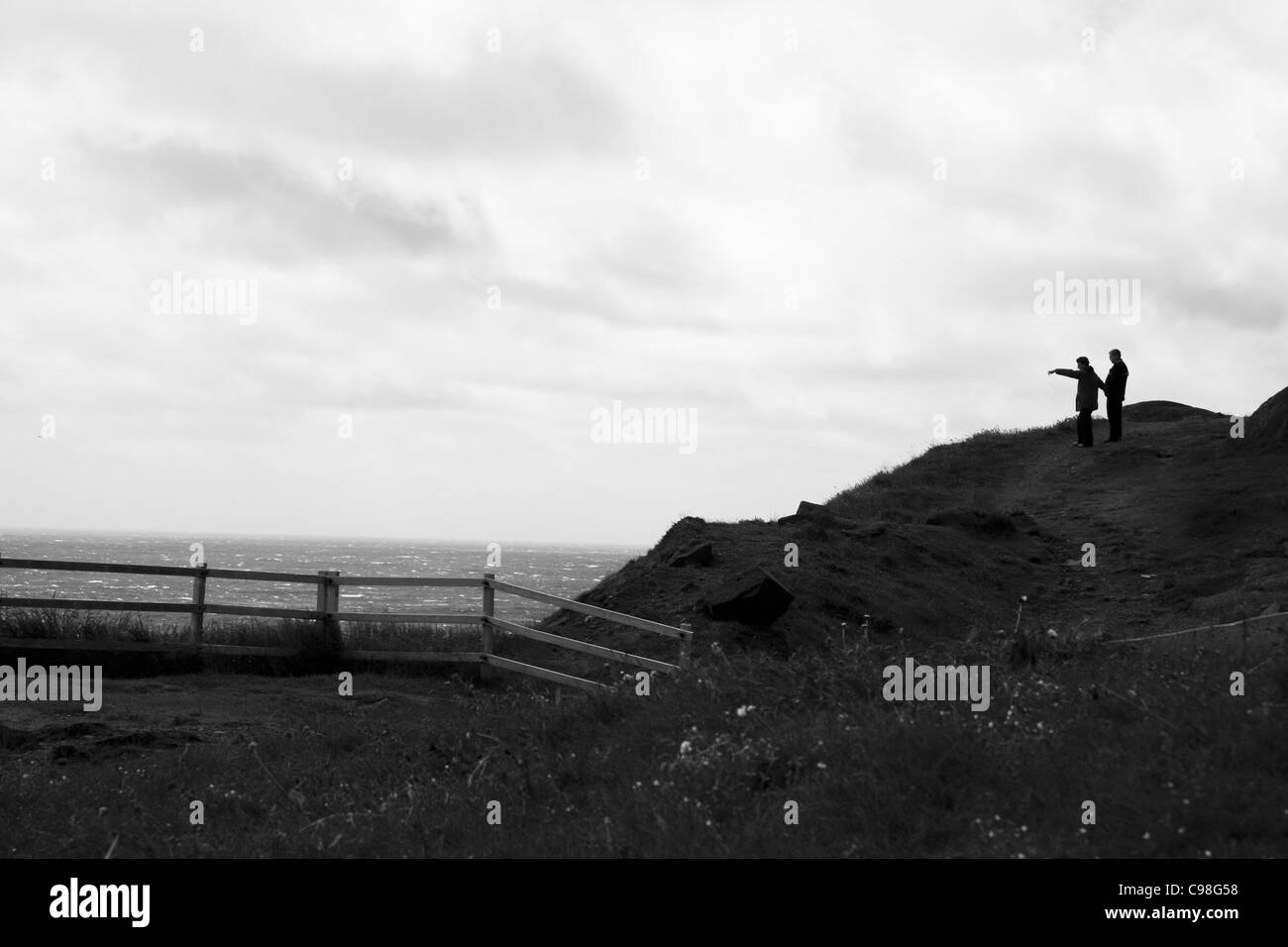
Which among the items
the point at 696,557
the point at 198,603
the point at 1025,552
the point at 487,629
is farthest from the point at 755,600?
the point at 1025,552

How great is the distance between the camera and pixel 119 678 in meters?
15.1

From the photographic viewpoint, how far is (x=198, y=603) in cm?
1541

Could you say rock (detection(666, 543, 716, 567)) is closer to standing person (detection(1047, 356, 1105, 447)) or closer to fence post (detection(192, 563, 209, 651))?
fence post (detection(192, 563, 209, 651))

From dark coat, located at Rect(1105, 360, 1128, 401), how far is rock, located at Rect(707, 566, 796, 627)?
15.1 meters

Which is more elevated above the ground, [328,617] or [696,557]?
[696,557]

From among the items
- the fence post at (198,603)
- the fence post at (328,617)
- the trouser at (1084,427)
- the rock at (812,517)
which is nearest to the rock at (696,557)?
the rock at (812,517)

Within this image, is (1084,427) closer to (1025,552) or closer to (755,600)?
(1025,552)

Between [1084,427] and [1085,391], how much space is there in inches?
75.2

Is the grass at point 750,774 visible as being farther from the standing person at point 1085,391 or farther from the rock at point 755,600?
the standing person at point 1085,391

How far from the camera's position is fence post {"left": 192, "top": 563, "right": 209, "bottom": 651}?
15305 mm

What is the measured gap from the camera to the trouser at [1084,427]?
99.7 ft

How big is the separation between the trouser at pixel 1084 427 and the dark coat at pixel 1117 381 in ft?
4.88

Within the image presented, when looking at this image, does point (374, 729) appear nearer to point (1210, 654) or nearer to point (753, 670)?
point (753, 670)
